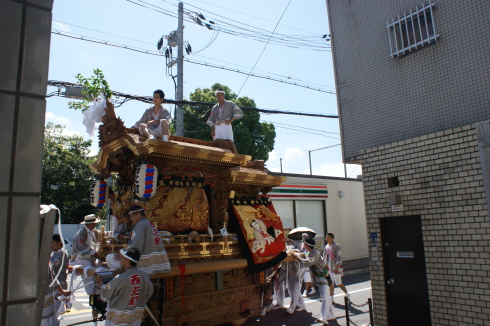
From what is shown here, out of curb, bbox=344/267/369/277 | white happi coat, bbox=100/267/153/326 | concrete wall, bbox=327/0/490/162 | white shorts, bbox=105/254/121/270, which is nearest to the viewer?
white happi coat, bbox=100/267/153/326

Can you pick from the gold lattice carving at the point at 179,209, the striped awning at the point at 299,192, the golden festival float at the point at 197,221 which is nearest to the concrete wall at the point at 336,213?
the striped awning at the point at 299,192

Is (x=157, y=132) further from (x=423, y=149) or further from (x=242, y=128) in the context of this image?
(x=242, y=128)

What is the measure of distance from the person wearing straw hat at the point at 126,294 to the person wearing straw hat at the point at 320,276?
4.88 metres

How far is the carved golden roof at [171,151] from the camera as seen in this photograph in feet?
22.6

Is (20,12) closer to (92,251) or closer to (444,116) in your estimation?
(92,251)

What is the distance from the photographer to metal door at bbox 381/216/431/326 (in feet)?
22.9

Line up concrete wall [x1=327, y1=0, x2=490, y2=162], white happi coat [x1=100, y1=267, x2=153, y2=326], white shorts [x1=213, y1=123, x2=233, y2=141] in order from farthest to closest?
1. white shorts [x1=213, y1=123, x2=233, y2=141]
2. concrete wall [x1=327, y1=0, x2=490, y2=162]
3. white happi coat [x1=100, y1=267, x2=153, y2=326]

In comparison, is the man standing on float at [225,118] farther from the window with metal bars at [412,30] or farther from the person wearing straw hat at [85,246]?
the window with metal bars at [412,30]

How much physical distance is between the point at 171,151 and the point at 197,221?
1.72 meters

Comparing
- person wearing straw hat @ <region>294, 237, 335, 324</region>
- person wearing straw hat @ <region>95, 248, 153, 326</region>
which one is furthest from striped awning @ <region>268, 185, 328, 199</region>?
person wearing straw hat @ <region>95, 248, 153, 326</region>

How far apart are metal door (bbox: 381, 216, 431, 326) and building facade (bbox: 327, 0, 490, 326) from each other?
0.02 meters

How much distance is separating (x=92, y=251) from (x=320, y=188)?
1201 cm

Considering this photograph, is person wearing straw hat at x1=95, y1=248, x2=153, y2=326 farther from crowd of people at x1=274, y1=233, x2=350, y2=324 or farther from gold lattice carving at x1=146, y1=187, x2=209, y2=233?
crowd of people at x1=274, y1=233, x2=350, y2=324

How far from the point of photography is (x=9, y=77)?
2.32 m
